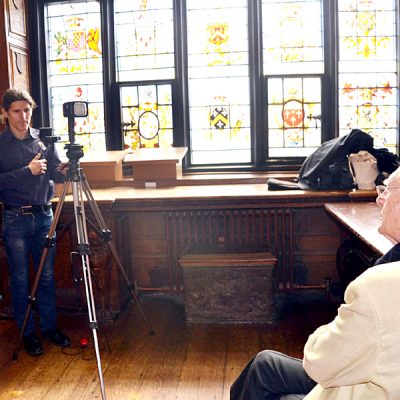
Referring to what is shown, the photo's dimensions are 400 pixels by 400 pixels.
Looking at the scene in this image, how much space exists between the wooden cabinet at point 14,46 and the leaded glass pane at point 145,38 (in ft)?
2.45

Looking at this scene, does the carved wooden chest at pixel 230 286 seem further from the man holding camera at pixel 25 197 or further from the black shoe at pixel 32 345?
the black shoe at pixel 32 345

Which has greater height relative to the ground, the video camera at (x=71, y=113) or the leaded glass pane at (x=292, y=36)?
the leaded glass pane at (x=292, y=36)

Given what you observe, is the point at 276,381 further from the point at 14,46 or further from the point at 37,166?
the point at 14,46

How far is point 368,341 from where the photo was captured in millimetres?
1284

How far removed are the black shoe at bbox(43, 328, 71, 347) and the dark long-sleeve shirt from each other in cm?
79

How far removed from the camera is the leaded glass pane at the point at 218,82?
16.4 feet

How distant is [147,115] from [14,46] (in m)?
1.17

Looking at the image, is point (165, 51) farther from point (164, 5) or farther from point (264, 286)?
point (264, 286)

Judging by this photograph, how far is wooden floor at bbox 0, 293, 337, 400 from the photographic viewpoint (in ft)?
10.0

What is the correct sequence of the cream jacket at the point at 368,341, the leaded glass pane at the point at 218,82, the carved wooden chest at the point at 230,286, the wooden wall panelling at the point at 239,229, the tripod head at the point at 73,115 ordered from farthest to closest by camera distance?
the leaded glass pane at the point at 218,82
the wooden wall panelling at the point at 239,229
the carved wooden chest at the point at 230,286
the tripod head at the point at 73,115
the cream jacket at the point at 368,341

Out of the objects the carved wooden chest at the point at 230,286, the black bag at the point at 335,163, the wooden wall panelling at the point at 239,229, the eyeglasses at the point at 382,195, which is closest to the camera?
the eyeglasses at the point at 382,195

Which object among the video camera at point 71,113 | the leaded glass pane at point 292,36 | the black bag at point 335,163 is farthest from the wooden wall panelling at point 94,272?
the leaded glass pane at point 292,36

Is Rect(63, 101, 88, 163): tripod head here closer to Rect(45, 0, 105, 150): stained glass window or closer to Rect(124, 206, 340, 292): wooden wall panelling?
Rect(124, 206, 340, 292): wooden wall panelling

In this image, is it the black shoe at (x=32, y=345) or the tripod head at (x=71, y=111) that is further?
the black shoe at (x=32, y=345)
